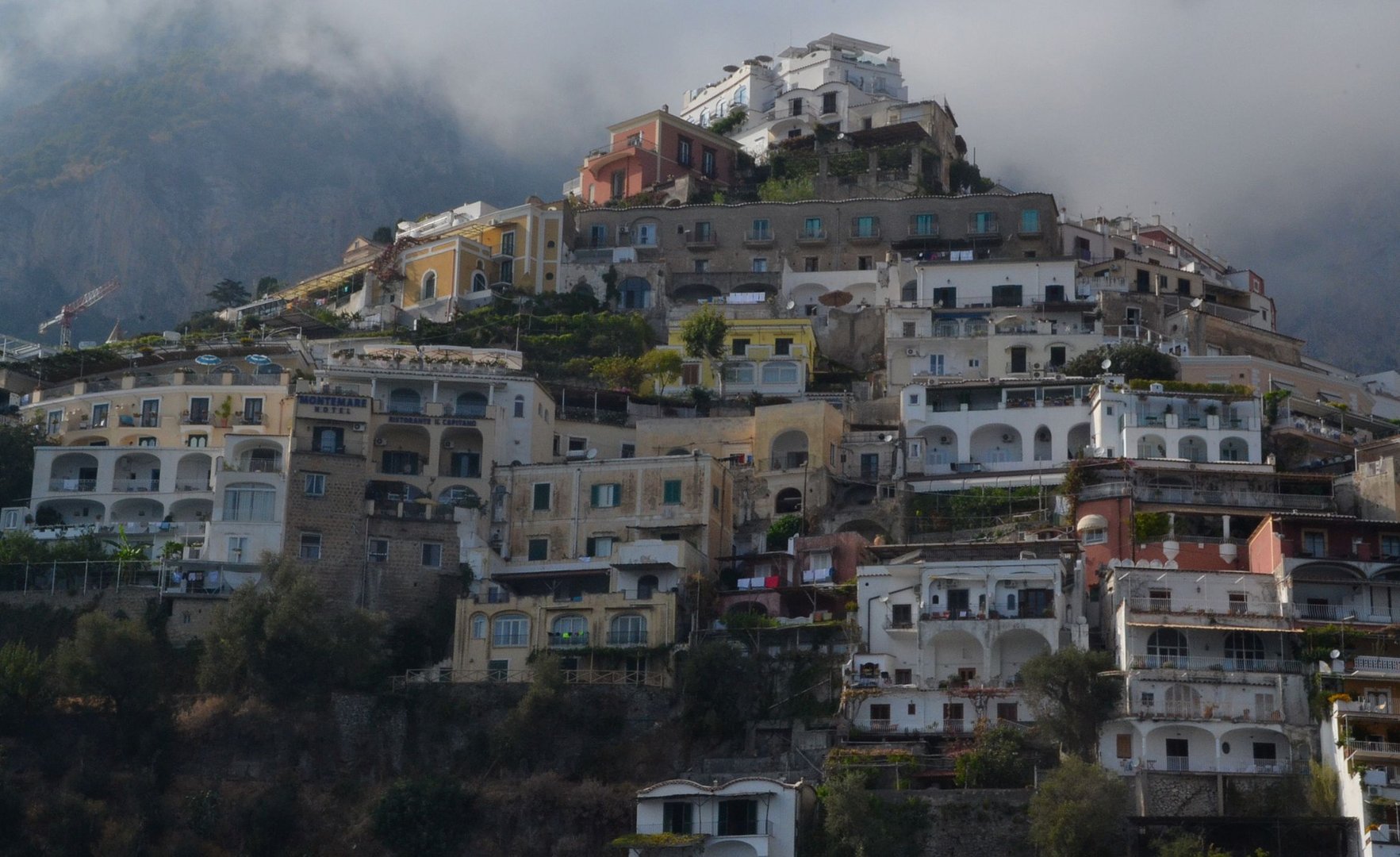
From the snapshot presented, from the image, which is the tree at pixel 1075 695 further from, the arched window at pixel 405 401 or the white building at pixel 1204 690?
the arched window at pixel 405 401

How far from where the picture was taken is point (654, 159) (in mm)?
100125

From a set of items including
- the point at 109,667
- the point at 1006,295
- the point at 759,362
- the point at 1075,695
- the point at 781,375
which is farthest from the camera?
the point at 1006,295

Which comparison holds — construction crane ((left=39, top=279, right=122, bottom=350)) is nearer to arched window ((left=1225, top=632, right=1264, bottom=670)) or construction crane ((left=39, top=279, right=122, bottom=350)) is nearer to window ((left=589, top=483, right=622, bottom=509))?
window ((left=589, top=483, right=622, bottom=509))

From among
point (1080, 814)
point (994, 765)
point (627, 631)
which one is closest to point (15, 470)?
point (627, 631)

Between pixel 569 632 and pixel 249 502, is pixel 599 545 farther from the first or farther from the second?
pixel 249 502

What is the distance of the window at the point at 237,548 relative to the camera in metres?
64.2

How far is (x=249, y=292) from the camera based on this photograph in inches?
4259

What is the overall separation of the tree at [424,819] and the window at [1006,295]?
1380 inches

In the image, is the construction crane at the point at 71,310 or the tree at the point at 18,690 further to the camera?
the construction crane at the point at 71,310

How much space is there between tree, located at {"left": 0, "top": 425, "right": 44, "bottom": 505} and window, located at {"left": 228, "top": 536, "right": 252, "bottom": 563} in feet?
32.8

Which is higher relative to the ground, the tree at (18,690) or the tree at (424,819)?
the tree at (18,690)

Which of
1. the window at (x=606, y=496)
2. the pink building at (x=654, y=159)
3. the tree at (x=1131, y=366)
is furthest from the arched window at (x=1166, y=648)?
the pink building at (x=654, y=159)

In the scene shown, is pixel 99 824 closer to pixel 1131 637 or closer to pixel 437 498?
pixel 437 498

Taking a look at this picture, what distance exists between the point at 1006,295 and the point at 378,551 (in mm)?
29382
